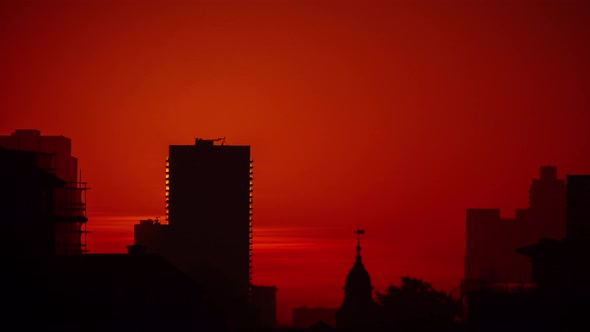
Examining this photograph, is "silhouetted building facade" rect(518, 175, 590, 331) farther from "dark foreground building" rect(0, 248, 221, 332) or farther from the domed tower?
the domed tower

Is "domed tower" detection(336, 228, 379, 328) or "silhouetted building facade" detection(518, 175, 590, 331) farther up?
"silhouetted building facade" detection(518, 175, 590, 331)

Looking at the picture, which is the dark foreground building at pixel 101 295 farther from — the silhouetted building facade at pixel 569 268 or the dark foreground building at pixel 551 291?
the silhouetted building facade at pixel 569 268

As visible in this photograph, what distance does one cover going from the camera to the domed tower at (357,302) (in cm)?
15988

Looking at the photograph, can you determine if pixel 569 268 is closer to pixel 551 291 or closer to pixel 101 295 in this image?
pixel 551 291

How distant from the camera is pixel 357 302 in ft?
532

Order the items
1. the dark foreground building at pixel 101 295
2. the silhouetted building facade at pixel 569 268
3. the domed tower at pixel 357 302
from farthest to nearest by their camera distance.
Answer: the domed tower at pixel 357 302 < the dark foreground building at pixel 101 295 < the silhouetted building facade at pixel 569 268

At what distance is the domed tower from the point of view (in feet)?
525

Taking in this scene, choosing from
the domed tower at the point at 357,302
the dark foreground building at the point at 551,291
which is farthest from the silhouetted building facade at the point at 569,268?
the domed tower at the point at 357,302

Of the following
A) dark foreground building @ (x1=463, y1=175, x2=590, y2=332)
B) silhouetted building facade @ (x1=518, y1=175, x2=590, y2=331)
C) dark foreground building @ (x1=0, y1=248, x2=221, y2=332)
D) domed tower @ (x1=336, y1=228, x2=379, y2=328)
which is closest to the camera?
silhouetted building facade @ (x1=518, y1=175, x2=590, y2=331)

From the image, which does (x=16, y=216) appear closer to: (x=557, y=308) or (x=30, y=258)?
(x=30, y=258)

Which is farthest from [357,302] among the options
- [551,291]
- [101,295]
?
[551,291]

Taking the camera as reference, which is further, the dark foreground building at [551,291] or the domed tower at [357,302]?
the domed tower at [357,302]

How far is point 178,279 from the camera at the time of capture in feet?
378

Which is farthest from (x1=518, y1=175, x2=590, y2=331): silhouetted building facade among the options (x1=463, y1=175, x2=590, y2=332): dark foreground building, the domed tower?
the domed tower
